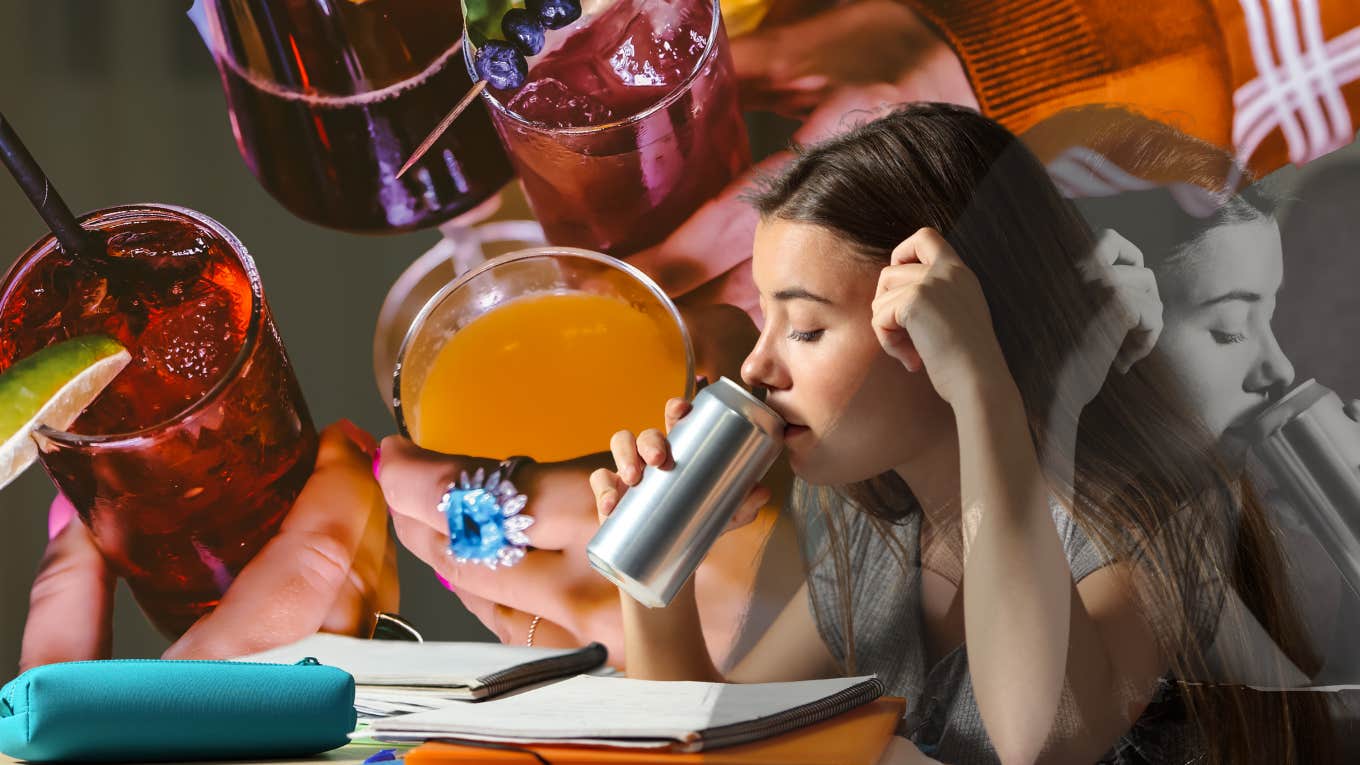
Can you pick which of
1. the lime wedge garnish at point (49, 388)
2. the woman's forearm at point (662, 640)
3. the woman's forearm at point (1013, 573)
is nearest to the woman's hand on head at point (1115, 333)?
the woman's forearm at point (1013, 573)

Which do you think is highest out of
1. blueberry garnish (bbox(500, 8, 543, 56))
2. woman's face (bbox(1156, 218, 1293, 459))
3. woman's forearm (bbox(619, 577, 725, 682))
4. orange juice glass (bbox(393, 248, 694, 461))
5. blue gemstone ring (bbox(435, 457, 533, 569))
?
blueberry garnish (bbox(500, 8, 543, 56))

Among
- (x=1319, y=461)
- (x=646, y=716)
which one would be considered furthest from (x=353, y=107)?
(x=1319, y=461)

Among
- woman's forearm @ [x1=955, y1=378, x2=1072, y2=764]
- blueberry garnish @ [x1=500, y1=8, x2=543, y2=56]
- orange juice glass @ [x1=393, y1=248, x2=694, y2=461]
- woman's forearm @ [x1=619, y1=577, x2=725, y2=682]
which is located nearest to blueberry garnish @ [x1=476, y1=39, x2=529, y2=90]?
blueberry garnish @ [x1=500, y1=8, x2=543, y2=56]

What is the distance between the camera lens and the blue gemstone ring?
4.33 ft

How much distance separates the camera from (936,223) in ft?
3.24

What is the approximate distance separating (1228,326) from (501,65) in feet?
2.47

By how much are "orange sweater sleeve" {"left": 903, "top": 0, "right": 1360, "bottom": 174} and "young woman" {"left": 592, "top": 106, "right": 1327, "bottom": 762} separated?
0.34ft

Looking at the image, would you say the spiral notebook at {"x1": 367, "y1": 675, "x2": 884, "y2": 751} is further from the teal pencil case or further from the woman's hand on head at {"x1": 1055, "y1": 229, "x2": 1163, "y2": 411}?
the woman's hand on head at {"x1": 1055, "y1": 229, "x2": 1163, "y2": 411}

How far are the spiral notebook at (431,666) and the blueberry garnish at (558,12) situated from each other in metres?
0.62

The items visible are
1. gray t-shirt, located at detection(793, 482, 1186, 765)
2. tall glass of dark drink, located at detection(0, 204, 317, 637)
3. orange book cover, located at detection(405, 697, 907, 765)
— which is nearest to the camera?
orange book cover, located at detection(405, 697, 907, 765)

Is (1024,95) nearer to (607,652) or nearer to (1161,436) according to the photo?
(1161,436)

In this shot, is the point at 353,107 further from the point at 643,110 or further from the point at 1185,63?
the point at 1185,63

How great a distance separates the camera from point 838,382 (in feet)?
3.17

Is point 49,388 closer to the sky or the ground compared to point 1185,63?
closer to the ground
